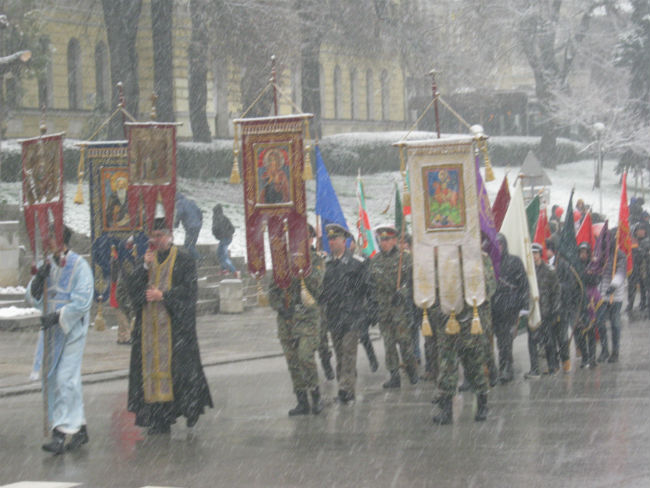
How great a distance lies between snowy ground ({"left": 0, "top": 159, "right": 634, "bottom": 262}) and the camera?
27.9 metres

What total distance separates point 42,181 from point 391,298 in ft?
12.8

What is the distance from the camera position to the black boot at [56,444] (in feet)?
31.0

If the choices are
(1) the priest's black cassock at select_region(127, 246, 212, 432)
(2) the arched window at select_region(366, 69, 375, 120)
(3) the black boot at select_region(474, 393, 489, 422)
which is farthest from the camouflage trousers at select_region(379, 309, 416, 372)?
(2) the arched window at select_region(366, 69, 375, 120)

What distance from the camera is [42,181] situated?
11000 millimetres

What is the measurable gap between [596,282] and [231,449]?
7.08 metres

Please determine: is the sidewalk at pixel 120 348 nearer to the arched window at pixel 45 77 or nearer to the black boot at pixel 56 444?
the black boot at pixel 56 444

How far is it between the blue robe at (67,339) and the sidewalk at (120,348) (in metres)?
3.17

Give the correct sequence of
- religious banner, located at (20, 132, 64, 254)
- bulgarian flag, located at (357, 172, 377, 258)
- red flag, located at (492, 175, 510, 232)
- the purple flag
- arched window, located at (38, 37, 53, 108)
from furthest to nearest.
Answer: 1. arched window, located at (38, 37, 53, 108)
2. bulgarian flag, located at (357, 172, 377, 258)
3. red flag, located at (492, 175, 510, 232)
4. the purple flag
5. religious banner, located at (20, 132, 64, 254)

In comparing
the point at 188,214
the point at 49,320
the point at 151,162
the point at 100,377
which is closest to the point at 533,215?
the point at 100,377

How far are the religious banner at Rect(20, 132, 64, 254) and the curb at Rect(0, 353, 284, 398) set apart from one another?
2516 mm

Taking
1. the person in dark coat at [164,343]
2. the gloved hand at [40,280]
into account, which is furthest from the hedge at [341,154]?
the gloved hand at [40,280]

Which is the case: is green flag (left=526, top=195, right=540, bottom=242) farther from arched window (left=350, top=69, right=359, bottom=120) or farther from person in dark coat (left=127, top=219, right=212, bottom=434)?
arched window (left=350, top=69, right=359, bottom=120)

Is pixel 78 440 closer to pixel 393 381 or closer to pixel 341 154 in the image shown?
pixel 393 381

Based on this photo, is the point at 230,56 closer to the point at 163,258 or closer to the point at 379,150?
the point at 379,150
